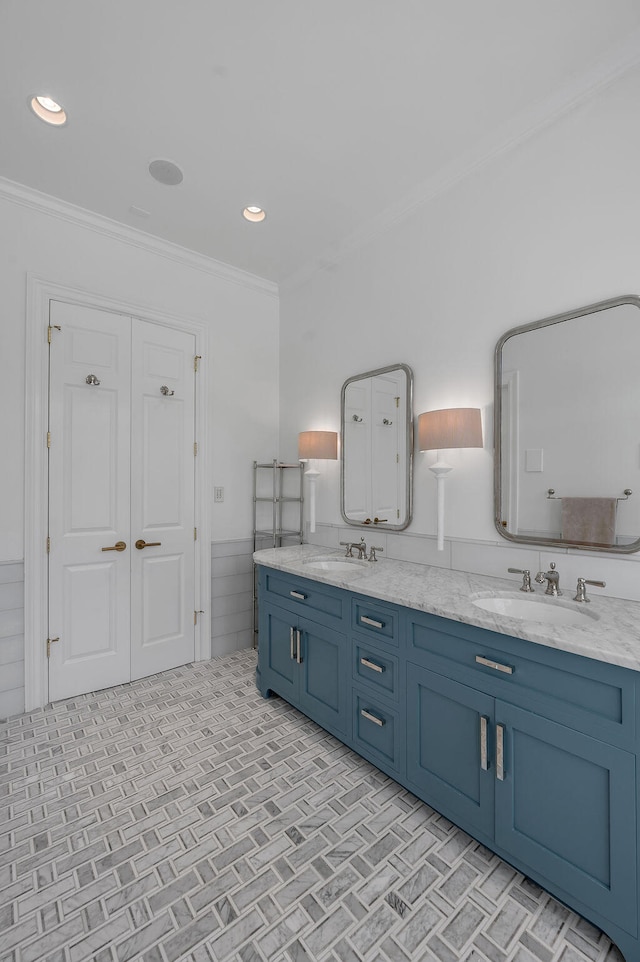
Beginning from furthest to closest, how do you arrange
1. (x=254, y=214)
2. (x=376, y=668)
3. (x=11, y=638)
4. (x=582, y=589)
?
(x=254, y=214), (x=11, y=638), (x=376, y=668), (x=582, y=589)

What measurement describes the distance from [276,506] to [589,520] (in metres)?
2.29

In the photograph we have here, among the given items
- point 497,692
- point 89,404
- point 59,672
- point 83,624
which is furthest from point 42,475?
point 497,692

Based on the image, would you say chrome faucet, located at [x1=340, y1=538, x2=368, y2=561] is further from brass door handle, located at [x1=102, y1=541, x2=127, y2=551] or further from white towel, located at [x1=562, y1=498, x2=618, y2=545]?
brass door handle, located at [x1=102, y1=541, x2=127, y2=551]

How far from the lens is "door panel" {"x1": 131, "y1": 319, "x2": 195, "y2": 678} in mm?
2951

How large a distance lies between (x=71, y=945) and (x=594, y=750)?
1611 millimetres

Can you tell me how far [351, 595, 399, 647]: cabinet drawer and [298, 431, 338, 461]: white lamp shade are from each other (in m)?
1.26

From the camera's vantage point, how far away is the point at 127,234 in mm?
2887

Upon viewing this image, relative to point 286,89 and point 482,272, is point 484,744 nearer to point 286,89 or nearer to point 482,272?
point 482,272

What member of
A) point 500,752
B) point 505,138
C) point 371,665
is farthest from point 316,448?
point 500,752

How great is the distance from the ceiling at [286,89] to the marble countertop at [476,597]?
6.95 ft

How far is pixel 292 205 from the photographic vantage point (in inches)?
105

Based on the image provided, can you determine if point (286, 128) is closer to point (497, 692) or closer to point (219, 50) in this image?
point (219, 50)

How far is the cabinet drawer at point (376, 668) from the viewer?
6.08 feet

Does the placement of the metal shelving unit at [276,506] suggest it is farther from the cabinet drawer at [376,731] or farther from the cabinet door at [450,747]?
the cabinet door at [450,747]
